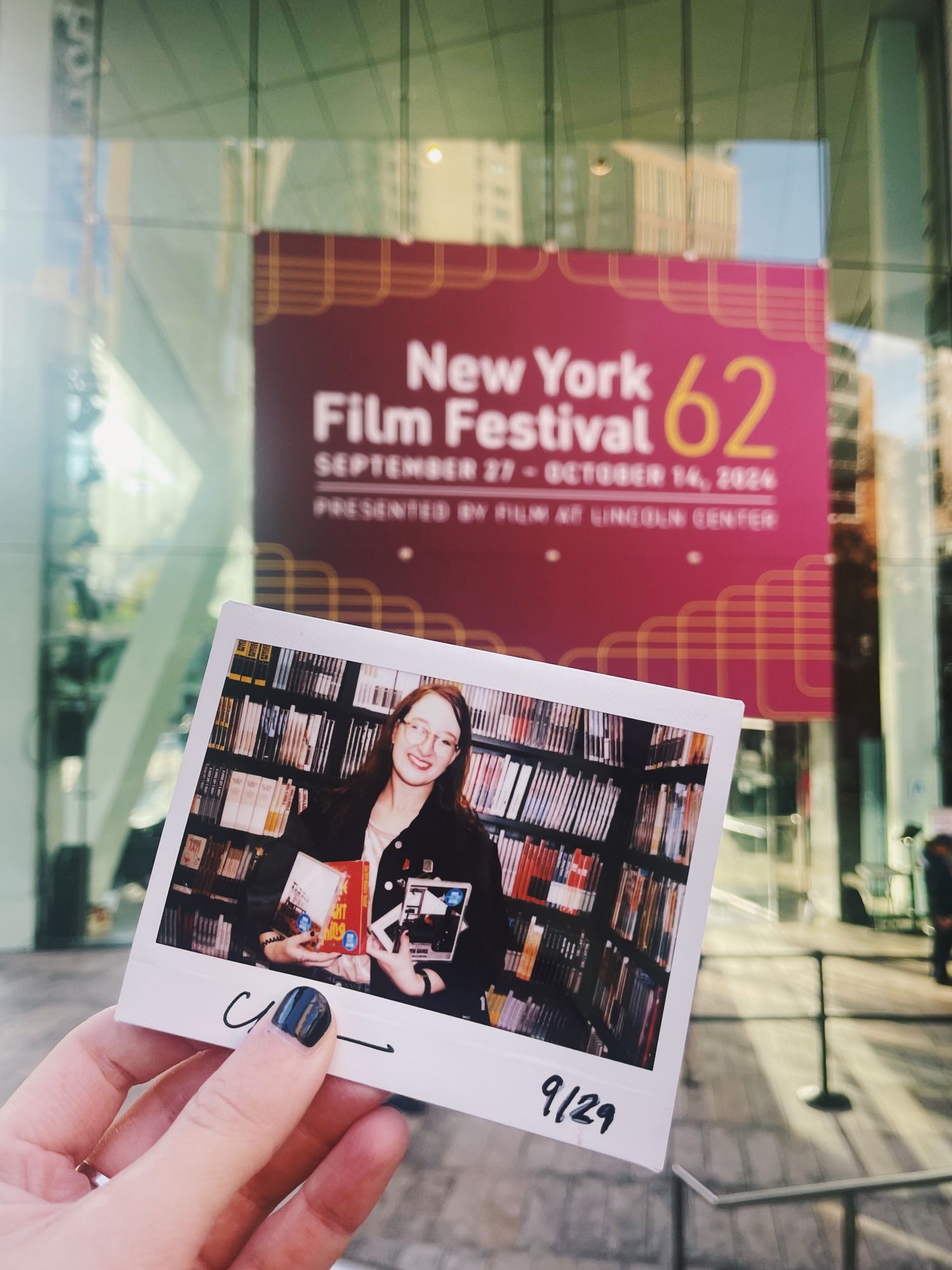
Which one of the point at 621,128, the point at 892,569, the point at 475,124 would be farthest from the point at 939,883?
the point at 475,124

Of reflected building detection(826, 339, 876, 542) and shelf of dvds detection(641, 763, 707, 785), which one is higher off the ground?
reflected building detection(826, 339, 876, 542)

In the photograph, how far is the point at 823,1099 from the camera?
3209 millimetres

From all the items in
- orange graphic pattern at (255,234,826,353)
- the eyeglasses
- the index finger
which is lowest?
the index finger

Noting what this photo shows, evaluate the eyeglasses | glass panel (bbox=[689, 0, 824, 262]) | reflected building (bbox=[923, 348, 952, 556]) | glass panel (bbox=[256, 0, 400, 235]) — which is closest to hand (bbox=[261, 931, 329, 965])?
the eyeglasses

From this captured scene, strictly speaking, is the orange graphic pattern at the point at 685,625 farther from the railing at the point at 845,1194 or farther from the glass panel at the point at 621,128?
Result: the railing at the point at 845,1194

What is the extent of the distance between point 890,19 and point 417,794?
182 inches

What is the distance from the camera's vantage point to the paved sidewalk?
2.61m

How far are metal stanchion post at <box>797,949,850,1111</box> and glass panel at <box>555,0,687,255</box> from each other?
3.49m

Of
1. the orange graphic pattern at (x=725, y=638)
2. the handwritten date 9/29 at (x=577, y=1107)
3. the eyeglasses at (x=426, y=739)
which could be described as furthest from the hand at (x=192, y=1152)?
the orange graphic pattern at (x=725, y=638)

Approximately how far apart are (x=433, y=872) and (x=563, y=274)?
3.11 m

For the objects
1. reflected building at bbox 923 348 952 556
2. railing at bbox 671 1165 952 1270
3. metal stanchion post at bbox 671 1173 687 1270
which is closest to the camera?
railing at bbox 671 1165 952 1270

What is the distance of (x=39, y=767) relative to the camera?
12.2 feet

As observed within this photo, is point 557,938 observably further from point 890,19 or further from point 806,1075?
point 890,19

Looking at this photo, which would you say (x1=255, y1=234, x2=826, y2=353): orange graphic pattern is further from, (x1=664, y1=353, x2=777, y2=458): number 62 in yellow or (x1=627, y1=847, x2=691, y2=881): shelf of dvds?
(x1=627, y1=847, x2=691, y2=881): shelf of dvds
